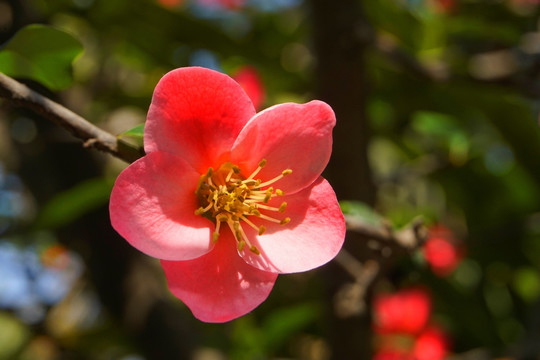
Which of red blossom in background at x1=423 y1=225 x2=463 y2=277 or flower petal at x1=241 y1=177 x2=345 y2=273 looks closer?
flower petal at x1=241 y1=177 x2=345 y2=273

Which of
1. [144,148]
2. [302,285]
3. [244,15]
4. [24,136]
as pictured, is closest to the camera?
[144,148]

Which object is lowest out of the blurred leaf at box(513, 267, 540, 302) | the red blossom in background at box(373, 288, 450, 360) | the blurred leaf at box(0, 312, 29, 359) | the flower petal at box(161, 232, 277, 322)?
the red blossom in background at box(373, 288, 450, 360)

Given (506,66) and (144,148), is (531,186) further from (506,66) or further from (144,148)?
(144,148)

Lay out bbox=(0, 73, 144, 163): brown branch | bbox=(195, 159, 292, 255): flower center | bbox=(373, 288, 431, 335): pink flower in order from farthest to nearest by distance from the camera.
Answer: bbox=(373, 288, 431, 335): pink flower < bbox=(195, 159, 292, 255): flower center < bbox=(0, 73, 144, 163): brown branch

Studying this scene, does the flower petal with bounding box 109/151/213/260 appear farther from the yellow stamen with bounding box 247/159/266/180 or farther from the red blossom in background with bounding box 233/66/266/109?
the red blossom in background with bounding box 233/66/266/109

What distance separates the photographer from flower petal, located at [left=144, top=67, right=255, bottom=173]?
1.61 ft

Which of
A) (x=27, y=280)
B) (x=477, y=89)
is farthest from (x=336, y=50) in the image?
(x=27, y=280)

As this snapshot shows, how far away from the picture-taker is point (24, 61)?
1.96 ft

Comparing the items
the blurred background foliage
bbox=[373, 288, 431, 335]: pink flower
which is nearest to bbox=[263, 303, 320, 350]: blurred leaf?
the blurred background foliage

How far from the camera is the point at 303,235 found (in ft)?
1.82

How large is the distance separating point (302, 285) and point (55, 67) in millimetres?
1136

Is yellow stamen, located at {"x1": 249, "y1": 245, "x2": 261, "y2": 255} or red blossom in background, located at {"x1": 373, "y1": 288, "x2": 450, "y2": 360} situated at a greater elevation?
yellow stamen, located at {"x1": 249, "y1": 245, "x2": 261, "y2": 255}

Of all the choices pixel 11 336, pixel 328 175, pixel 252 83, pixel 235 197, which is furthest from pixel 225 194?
pixel 11 336

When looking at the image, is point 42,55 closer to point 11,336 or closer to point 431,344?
point 11,336
